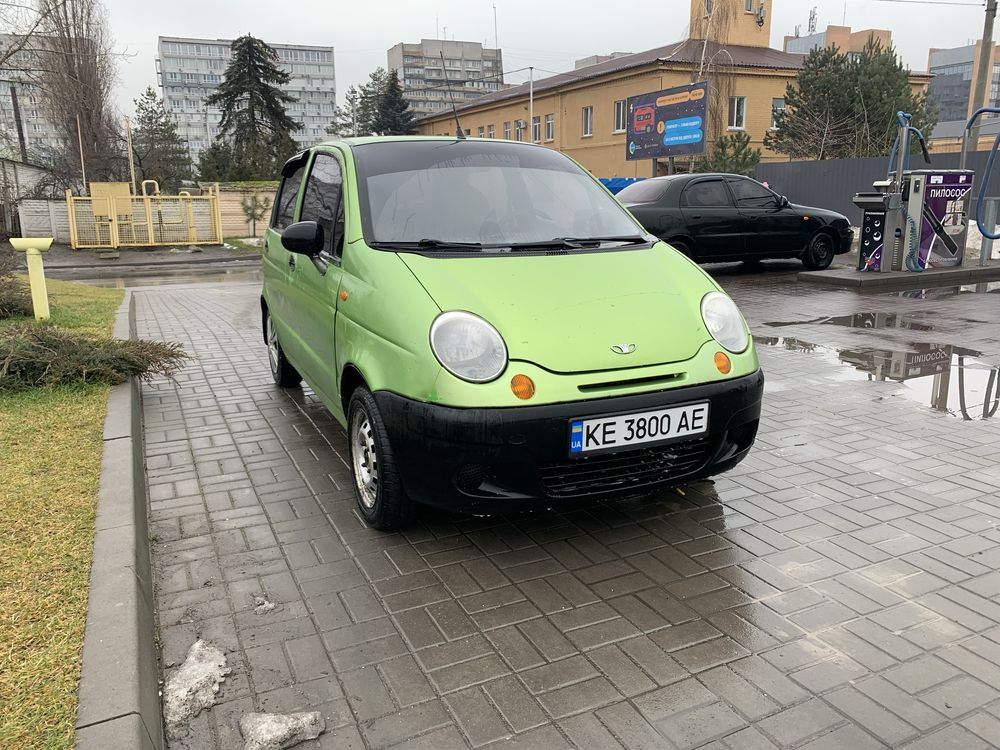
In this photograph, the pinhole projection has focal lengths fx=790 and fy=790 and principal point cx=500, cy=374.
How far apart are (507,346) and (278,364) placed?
148 inches

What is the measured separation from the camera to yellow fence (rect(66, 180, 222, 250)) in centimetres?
2555

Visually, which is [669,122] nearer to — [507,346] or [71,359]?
[71,359]

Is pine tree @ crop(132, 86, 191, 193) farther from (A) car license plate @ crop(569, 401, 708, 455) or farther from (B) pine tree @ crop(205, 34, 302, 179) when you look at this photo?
(A) car license plate @ crop(569, 401, 708, 455)

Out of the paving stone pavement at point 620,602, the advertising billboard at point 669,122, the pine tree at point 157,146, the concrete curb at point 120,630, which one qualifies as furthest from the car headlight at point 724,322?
the pine tree at point 157,146

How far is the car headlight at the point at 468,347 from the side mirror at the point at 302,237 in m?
1.41

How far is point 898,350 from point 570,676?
627cm

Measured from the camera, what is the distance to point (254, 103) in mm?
46594

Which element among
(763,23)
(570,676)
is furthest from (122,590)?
(763,23)

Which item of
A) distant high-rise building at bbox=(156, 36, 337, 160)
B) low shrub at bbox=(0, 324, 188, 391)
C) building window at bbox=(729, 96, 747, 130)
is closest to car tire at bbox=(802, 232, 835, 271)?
low shrub at bbox=(0, 324, 188, 391)

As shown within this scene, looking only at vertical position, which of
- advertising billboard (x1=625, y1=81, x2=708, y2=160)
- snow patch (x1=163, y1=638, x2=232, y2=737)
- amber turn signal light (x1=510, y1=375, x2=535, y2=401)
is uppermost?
advertising billboard (x1=625, y1=81, x2=708, y2=160)

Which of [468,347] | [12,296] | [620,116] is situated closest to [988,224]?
[468,347]

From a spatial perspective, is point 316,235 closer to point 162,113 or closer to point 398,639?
point 398,639

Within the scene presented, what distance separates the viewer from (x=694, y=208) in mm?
12766

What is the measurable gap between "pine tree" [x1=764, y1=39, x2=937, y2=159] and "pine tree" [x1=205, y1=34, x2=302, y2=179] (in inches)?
1118
